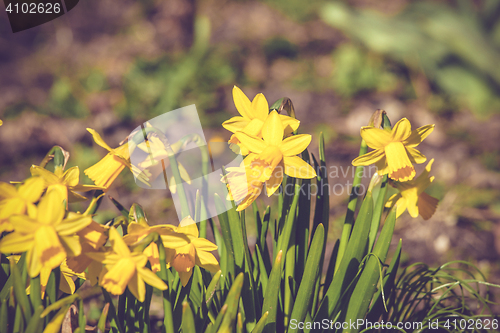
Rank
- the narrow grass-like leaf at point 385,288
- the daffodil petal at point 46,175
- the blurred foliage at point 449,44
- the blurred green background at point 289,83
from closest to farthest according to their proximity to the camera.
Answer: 1. the daffodil petal at point 46,175
2. the narrow grass-like leaf at point 385,288
3. the blurred green background at point 289,83
4. the blurred foliage at point 449,44

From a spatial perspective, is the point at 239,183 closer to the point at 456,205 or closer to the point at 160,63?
the point at 456,205

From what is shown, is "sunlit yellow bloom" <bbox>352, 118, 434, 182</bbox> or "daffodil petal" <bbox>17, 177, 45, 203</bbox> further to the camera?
"sunlit yellow bloom" <bbox>352, 118, 434, 182</bbox>

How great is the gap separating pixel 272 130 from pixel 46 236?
0.48 m

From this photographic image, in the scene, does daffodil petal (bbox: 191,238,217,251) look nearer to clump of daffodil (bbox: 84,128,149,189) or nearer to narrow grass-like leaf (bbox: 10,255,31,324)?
clump of daffodil (bbox: 84,128,149,189)

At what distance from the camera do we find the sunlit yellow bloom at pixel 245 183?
76 cm

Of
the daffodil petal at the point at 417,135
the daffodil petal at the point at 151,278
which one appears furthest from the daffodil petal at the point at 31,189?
the daffodil petal at the point at 417,135

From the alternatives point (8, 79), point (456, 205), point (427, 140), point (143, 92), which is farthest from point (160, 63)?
point (456, 205)

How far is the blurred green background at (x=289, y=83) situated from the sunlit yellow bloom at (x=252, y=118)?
1.50 m

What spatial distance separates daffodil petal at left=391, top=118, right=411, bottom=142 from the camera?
2.64 ft

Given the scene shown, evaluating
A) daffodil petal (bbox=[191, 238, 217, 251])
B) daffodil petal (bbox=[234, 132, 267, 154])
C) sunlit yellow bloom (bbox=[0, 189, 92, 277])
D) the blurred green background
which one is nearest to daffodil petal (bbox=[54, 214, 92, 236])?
sunlit yellow bloom (bbox=[0, 189, 92, 277])

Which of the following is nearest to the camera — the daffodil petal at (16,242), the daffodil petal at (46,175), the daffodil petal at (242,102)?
the daffodil petal at (16,242)

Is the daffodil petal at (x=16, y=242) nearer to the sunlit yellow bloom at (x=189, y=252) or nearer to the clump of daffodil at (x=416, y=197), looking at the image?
the sunlit yellow bloom at (x=189, y=252)

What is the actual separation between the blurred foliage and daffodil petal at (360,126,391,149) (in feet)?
9.09

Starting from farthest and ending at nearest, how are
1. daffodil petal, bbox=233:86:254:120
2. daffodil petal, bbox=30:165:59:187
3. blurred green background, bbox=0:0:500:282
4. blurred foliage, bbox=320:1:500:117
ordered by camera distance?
1. blurred foliage, bbox=320:1:500:117
2. blurred green background, bbox=0:0:500:282
3. daffodil petal, bbox=233:86:254:120
4. daffodil petal, bbox=30:165:59:187
